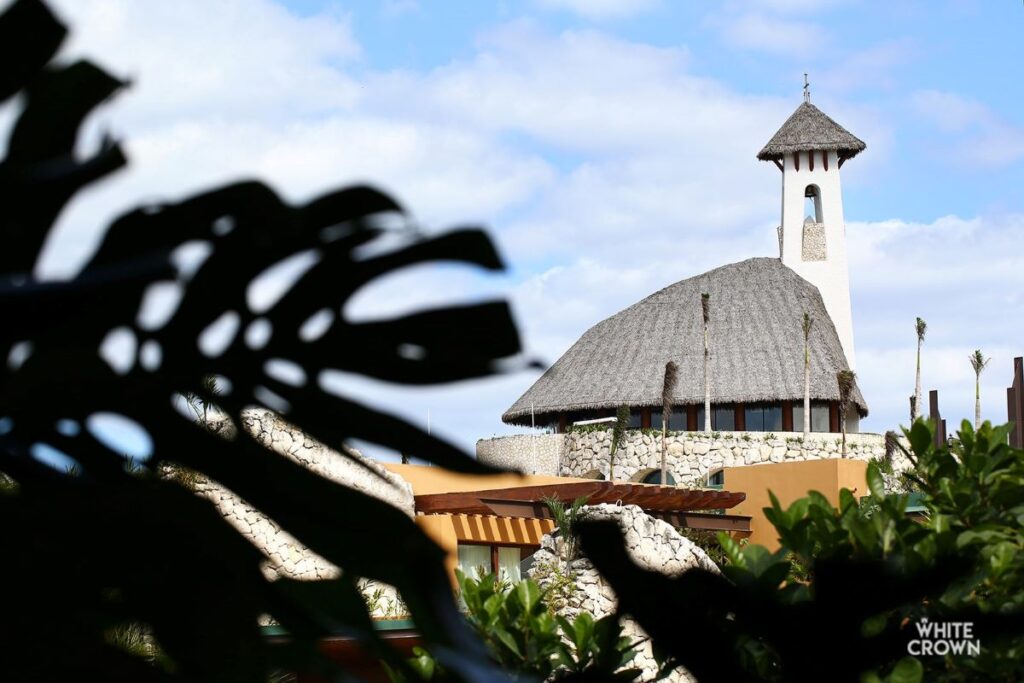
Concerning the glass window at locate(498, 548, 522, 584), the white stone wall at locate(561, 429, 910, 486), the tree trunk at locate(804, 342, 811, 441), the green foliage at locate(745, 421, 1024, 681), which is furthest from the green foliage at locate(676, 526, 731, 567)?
the green foliage at locate(745, 421, 1024, 681)

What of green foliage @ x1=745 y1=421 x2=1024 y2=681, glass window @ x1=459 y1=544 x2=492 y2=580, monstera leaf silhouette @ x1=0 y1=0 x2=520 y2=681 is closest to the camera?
monstera leaf silhouette @ x1=0 y1=0 x2=520 y2=681

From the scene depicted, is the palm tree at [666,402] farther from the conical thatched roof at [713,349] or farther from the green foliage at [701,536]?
the green foliage at [701,536]

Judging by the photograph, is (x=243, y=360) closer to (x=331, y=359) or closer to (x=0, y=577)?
(x=331, y=359)

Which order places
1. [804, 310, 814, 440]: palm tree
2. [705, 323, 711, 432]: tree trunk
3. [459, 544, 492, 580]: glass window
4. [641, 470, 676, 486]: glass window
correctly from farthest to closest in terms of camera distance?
[705, 323, 711, 432]: tree trunk, [804, 310, 814, 440]: palm tree, [641, 470, 676, 486]: glass window, [459, 544, 492, 580]: glass window

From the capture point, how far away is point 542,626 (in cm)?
252

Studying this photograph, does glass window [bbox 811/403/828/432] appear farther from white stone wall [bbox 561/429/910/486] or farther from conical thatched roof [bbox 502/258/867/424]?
white stone wall [bbox 561/429/910/486]

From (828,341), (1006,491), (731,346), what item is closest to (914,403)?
(828,341)

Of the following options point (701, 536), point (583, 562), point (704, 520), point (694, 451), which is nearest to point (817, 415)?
point (694, 451)

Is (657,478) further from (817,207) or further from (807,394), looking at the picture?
(817,207)

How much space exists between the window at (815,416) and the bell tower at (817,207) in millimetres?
5093

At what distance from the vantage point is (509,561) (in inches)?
693

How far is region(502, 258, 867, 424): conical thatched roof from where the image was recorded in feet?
113

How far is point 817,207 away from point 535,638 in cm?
3862

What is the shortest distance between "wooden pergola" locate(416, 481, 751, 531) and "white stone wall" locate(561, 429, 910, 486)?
10.8 meters
